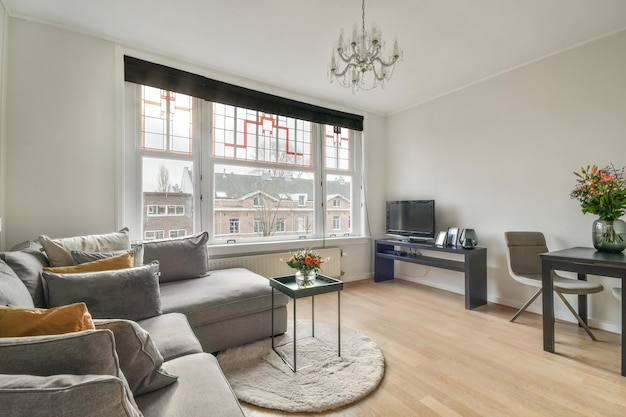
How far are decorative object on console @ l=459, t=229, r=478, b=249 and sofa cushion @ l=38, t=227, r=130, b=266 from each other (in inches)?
140

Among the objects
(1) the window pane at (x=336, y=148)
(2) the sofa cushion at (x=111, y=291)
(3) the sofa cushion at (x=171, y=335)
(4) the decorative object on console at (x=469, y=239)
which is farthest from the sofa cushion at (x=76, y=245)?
(4) the decorative object on console at (x=469, y=239)

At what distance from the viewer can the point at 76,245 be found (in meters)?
2.14

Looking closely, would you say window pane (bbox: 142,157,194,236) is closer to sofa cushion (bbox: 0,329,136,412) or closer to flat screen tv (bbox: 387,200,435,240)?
sofa cushion (bbox: 0,329,136,412)

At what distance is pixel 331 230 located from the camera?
4.46 metres

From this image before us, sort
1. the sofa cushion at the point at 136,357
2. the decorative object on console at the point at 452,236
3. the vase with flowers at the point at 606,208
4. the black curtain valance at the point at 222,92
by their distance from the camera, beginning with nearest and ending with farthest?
1. the sofa cushion at the point at 136,357
2. the vase with flowers at the point at 606,208
3. the black curtain valance at the point at 222,92
4. the decorative object on console at the point at 452,236

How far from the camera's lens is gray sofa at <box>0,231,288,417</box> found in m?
0.58

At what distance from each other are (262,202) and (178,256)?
55.3 inches

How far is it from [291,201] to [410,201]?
1.73 meters

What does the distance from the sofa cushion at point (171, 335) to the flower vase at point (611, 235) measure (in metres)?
3.20

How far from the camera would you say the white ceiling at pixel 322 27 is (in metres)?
2.30

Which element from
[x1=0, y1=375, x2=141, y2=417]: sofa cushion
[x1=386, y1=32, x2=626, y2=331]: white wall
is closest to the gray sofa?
[x1=0, y1=375, x2=141, y2=417]: sofa cushion

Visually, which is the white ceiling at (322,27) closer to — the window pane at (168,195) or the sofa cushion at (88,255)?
the window pane at (168,195)

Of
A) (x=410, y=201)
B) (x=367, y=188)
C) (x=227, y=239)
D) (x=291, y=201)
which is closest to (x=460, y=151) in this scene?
(x=410, y=201)

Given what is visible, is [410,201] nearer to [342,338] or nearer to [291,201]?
[291,201]
